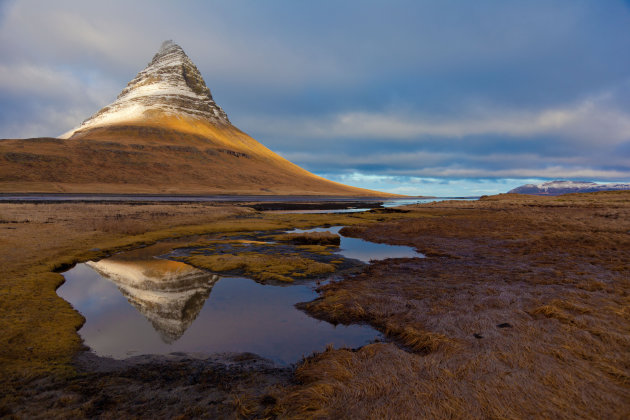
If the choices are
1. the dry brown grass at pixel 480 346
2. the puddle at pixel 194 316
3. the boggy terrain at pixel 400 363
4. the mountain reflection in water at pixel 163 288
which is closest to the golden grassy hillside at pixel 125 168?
the mountain reflection in water at pixel 163 288

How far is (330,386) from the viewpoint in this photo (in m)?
5.98

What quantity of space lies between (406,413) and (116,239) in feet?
87.3

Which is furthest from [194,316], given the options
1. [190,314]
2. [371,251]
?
[371,251]

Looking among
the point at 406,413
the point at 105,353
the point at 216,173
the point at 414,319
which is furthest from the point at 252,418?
the point at 216,173

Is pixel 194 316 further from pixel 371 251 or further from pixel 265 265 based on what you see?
pixel 371 251

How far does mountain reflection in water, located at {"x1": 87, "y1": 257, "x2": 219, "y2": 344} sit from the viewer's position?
34.9 feet

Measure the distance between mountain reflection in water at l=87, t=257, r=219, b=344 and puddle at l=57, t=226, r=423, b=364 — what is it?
1.2 inches

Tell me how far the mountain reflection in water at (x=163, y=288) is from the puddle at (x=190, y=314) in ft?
0.10

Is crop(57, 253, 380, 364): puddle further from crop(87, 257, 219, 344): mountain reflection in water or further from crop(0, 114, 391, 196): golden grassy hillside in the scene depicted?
crop(0, 114, 391, 196): golden grassy hillside

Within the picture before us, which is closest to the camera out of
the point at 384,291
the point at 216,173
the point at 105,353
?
the point at 105,353

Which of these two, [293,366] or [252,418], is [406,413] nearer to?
[252,418]

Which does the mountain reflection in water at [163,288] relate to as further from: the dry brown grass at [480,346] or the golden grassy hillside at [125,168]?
the golden grassy hillside at [125,168]

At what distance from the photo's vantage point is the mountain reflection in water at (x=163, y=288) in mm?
10641

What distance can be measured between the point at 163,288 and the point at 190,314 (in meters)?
3.71
